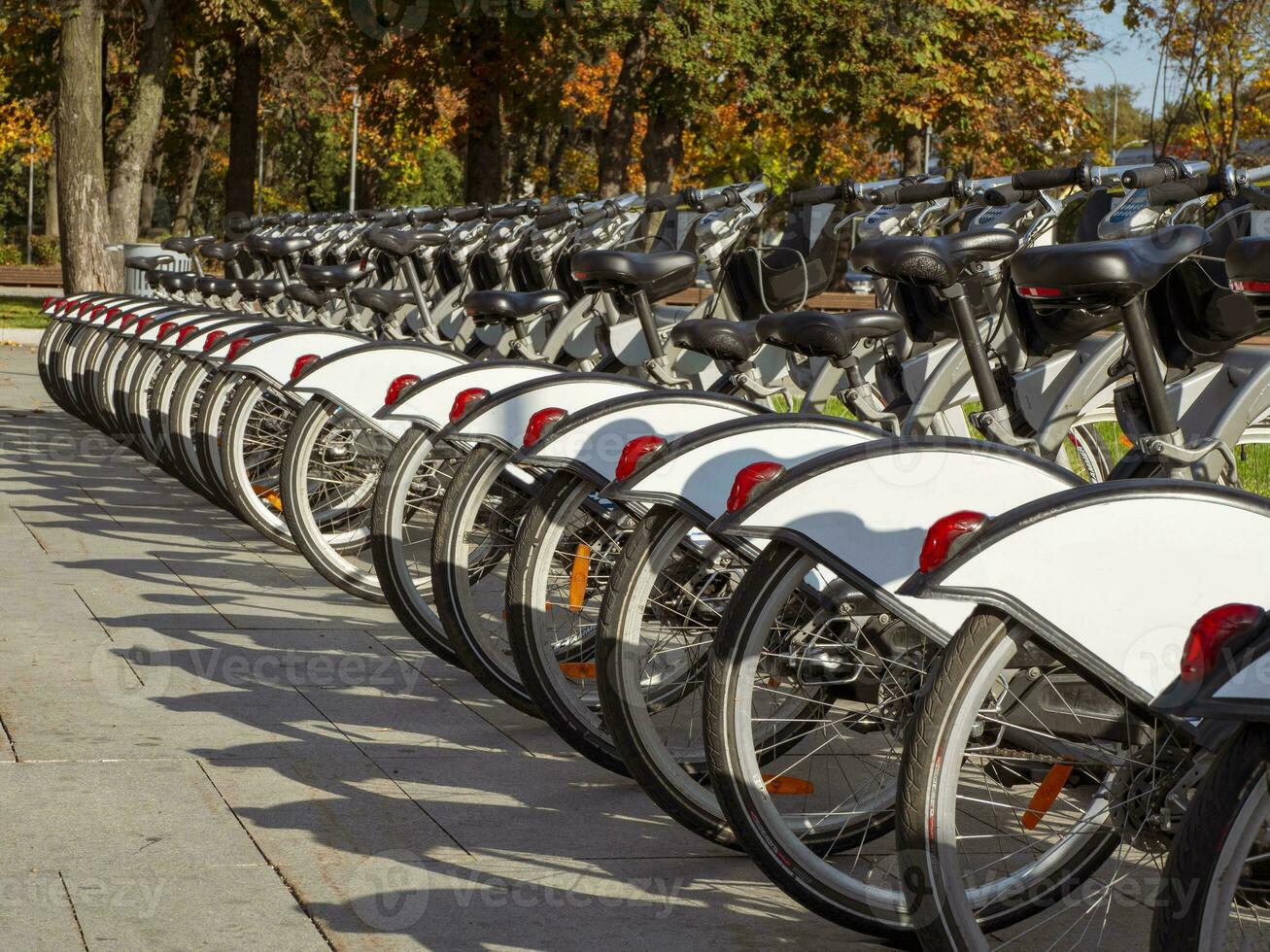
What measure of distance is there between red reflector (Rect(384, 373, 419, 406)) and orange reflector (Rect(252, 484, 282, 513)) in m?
1.83

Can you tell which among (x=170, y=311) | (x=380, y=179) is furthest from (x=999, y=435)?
(x=380, y=179)

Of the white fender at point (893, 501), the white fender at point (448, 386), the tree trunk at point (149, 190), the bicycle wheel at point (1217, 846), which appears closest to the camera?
the bicycle wheel at point (1217, 846)

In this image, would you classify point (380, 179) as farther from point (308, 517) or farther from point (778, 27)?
point (308, 517)

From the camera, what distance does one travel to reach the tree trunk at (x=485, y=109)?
842 inches

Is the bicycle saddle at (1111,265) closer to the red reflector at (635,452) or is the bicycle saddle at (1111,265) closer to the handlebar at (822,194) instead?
the red reflector at (635,452)

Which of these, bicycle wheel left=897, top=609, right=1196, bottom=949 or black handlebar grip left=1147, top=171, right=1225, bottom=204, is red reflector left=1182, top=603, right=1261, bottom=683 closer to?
bicycle wheel left=897, top=609, right=1196, bottom=949

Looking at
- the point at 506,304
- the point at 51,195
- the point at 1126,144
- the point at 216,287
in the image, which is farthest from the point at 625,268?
the point at 51,195

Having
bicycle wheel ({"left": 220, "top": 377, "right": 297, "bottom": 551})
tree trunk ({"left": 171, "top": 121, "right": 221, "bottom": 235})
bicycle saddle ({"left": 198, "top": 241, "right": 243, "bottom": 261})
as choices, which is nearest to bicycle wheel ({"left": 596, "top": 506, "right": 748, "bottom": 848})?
bicycle wheel ({"left": 220, "top": 377, "right": 297, "bottom": 551})

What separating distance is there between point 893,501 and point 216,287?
829cm

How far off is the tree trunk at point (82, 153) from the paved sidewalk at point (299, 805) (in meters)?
13.2

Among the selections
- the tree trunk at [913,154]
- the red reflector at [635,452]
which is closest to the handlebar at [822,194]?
the red reflector at [635,452]

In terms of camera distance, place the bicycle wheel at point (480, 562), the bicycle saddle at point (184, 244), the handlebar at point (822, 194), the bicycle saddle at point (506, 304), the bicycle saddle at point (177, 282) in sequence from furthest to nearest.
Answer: the bicycle saddle at point (184, 244) → the bicycle saddle at point (177, 282) → the handlebar at point (822, 194) → the bicycle saddle at point (506, 304) → the bicycle wheel at point (480, 562)

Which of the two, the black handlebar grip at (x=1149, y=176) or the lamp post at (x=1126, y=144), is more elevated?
the lamp post at (x=1126, y=144)

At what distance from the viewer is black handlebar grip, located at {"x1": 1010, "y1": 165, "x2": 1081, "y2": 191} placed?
4.86 m
